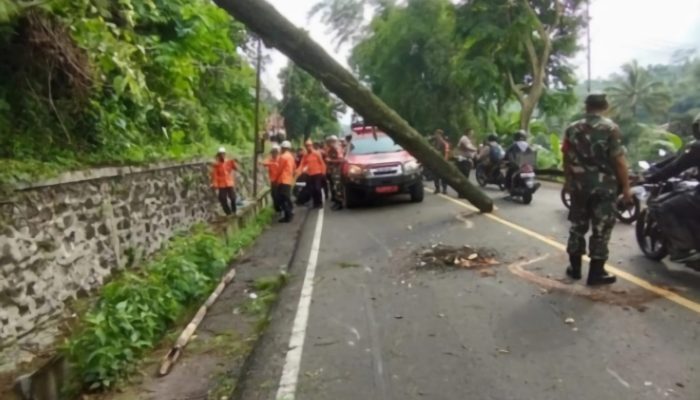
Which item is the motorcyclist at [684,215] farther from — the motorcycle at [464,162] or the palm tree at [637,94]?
the palm tree at [637,94]

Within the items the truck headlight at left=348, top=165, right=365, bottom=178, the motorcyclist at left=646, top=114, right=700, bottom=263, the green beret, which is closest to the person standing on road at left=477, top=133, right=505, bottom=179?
the truck headlight at left=348, top=165, right=365, bottom=178

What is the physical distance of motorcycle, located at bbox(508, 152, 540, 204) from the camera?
1284 cm

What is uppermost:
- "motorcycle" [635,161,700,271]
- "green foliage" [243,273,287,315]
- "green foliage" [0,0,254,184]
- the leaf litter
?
"green foliage" [0,0,254,184]

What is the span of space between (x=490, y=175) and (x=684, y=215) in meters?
9.62

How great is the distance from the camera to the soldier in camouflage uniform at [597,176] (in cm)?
607

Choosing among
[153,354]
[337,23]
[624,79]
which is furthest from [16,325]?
[624,79]

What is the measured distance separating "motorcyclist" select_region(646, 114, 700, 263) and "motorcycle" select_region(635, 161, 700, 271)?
95 mm

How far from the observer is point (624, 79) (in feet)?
177

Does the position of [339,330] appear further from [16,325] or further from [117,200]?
[117,200]

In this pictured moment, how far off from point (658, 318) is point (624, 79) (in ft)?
179

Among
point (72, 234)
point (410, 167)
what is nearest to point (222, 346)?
point (72, 234)

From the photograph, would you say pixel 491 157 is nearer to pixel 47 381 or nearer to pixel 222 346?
pixel 222 346

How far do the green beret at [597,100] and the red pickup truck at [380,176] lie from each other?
812 centimetres

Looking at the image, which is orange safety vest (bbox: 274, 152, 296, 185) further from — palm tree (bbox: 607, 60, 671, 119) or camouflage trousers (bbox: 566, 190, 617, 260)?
palm tree (bbox: 607, 60, 671, 119)
